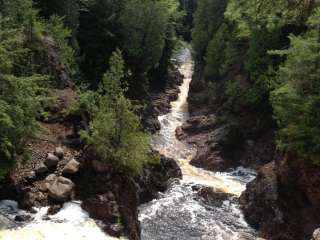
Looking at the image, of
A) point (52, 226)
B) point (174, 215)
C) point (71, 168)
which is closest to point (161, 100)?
point (174, 215)

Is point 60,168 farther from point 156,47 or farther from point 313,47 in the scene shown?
point 156,47

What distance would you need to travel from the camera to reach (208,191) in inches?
1247

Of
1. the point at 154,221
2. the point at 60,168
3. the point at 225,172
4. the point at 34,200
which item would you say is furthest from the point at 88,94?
the point at 225,172

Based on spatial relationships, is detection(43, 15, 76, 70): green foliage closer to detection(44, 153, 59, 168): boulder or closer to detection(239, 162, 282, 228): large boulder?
detection(44, 153, 59, 168): boulder

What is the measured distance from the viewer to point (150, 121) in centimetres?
4347

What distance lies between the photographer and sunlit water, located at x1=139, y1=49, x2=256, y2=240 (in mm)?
25750

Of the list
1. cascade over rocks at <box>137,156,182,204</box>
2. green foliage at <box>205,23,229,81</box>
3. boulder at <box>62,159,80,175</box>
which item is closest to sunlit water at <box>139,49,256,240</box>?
cascade over rocks at <box>137,156,182,204</box>

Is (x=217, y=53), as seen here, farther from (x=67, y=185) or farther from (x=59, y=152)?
(x=67, y=185)

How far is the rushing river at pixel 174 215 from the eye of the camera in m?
17.5

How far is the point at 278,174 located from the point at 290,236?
3.71 m

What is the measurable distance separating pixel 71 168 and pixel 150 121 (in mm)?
23655

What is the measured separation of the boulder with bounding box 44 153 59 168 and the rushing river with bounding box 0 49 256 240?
2170 mm

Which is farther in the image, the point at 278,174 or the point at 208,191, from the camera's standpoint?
the point at 208,191

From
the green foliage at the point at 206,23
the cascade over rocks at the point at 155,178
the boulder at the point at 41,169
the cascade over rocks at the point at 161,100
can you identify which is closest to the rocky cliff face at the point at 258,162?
the cascade over rocks at the point at 161,100
